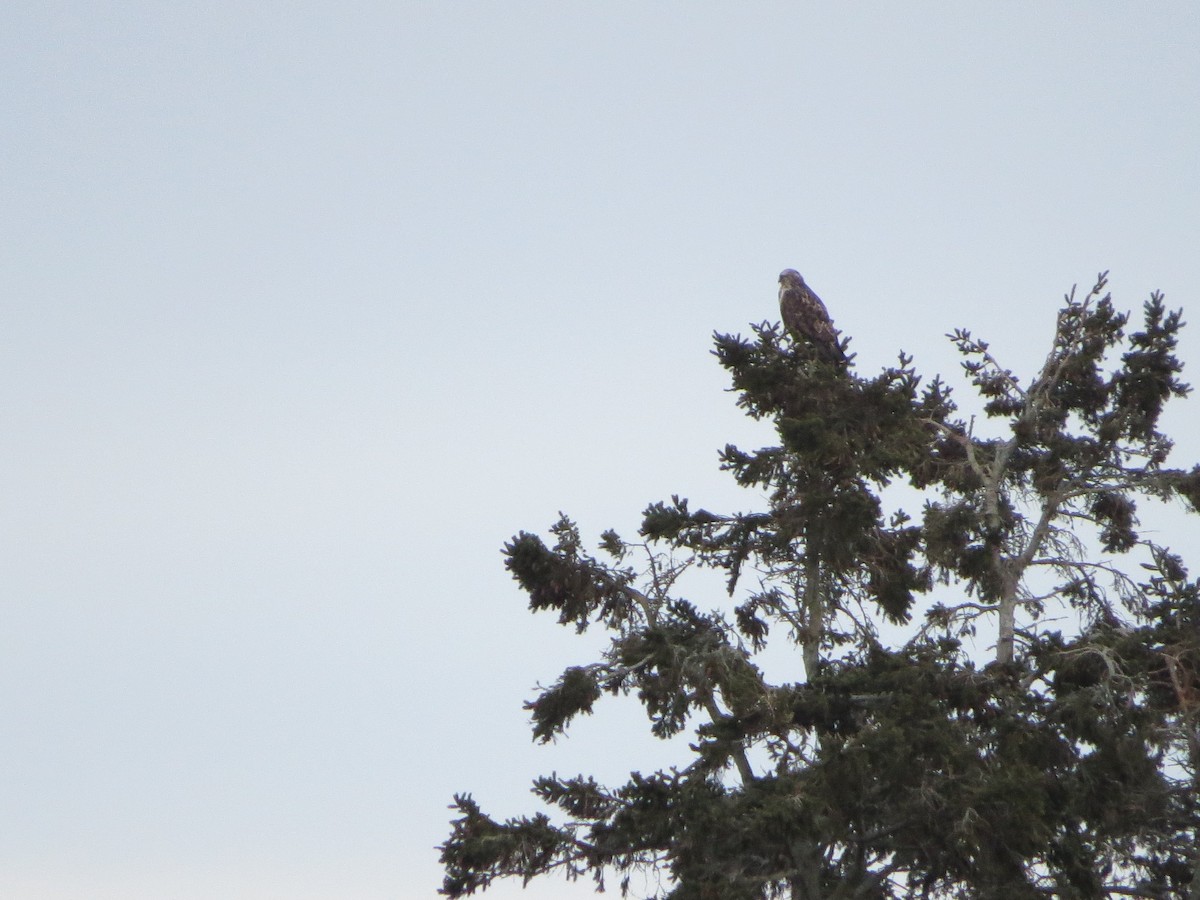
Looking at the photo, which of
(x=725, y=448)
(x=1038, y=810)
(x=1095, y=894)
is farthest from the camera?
(x=725, y=448)

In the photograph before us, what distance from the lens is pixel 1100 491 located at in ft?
61.9

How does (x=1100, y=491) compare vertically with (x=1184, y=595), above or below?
above

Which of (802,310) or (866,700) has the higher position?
(802,310)

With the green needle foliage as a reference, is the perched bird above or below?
above

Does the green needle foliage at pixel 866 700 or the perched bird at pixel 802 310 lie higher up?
the perched bird at pixel 802 310

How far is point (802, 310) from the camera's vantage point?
21.8m

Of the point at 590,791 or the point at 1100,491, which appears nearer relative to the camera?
the point at 590,791

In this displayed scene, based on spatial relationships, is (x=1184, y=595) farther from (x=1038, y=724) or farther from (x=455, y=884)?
(x=455, y=884)

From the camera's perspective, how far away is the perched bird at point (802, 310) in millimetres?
19891

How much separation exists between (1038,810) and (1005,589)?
17.4ft

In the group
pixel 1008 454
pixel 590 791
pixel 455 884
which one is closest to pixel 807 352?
pixel 1008 454

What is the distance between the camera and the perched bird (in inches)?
783

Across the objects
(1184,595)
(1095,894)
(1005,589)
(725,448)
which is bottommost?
(1095,894)

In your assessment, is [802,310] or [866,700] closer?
[866,700]
